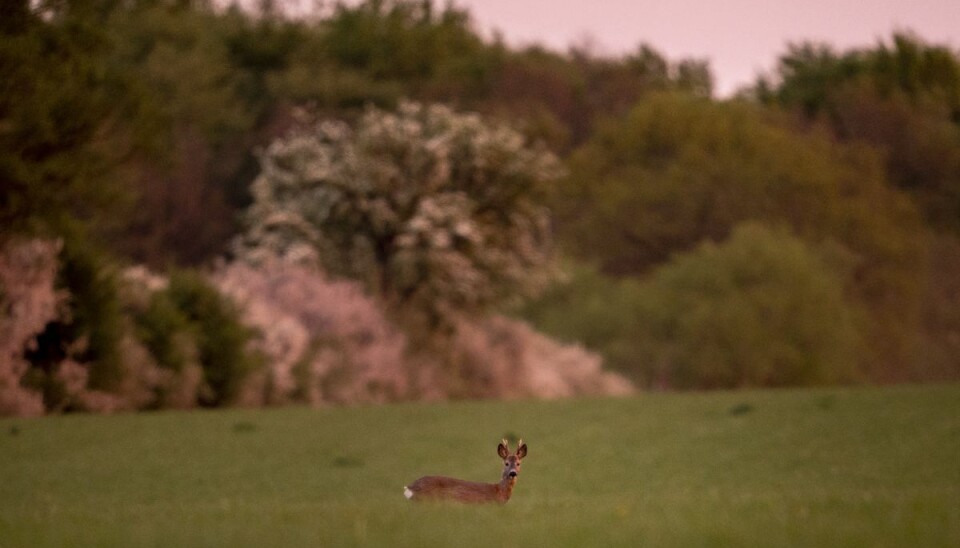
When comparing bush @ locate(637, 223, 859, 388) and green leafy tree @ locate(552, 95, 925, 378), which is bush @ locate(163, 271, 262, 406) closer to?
bush @ locate(637, 223, 859, 388)

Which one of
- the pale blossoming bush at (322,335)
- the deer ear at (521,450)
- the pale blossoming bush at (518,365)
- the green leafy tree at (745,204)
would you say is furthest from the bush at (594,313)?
the deer ear at (521,450)

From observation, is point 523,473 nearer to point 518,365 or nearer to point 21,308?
point 21,308

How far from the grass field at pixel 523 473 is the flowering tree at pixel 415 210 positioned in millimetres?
16962

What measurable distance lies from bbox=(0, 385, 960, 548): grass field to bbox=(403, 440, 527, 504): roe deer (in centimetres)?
20

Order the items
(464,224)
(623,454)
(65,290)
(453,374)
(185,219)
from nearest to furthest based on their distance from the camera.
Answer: (623,454) → (65,290) → (464,224) → (453,374) → (185,219)

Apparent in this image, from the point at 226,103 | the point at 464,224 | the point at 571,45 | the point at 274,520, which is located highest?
the point at 571,45

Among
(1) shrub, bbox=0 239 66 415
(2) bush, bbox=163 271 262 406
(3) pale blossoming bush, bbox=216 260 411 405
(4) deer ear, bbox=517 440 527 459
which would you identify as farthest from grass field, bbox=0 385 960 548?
(3) pale blossoming bush, bbox=216 260 411 405

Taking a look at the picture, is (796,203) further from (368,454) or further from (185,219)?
(368,454)

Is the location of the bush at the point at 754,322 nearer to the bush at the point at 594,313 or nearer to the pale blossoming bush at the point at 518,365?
the bush at the point at 594,313

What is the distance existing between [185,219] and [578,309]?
17183 millimetres

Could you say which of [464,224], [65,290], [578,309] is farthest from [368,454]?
[578,309]

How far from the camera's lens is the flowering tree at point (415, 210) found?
→ 4803cm

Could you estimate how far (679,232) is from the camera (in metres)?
79.5

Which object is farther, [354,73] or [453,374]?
[354,73]
